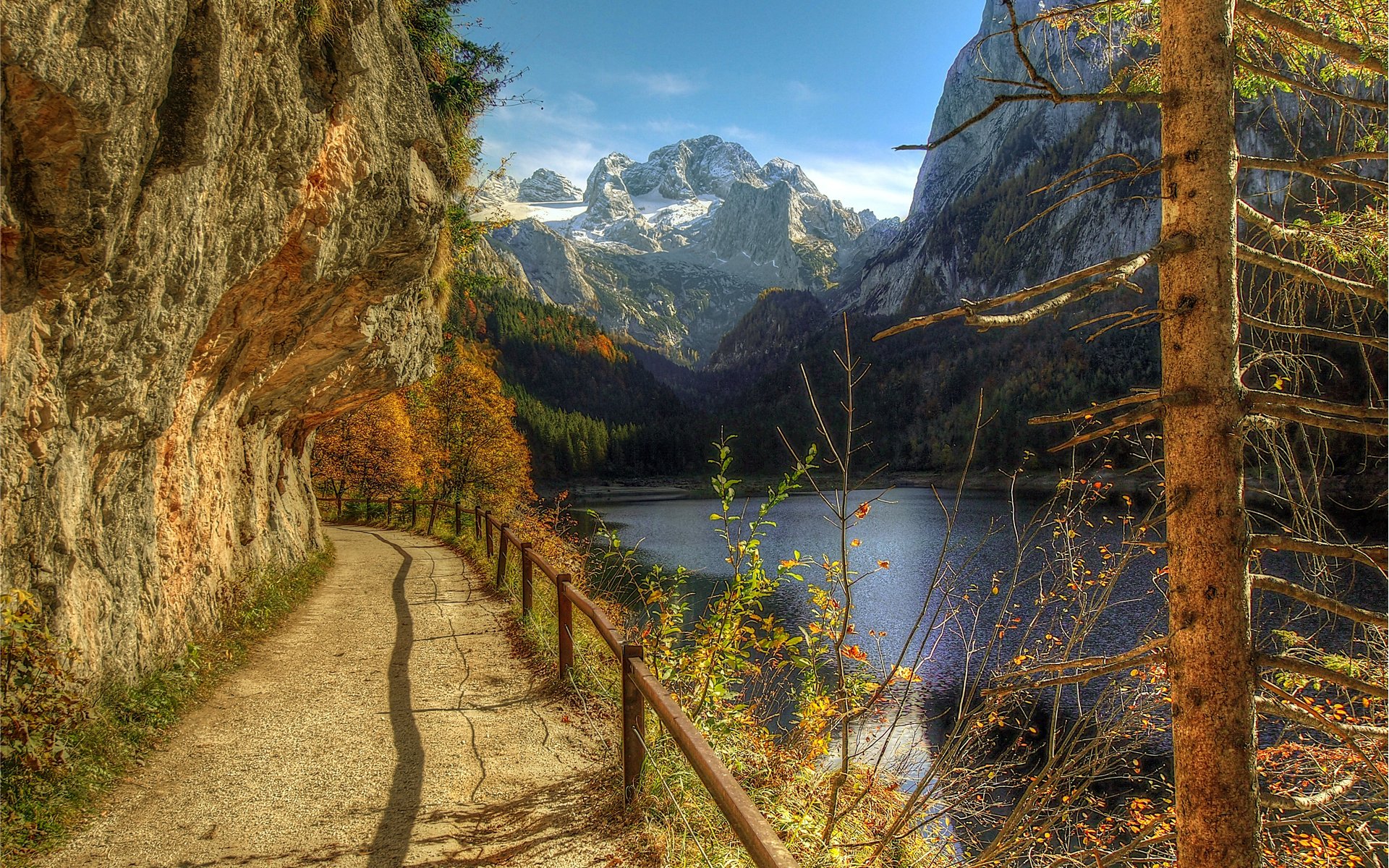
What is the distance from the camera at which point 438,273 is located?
12430 mm

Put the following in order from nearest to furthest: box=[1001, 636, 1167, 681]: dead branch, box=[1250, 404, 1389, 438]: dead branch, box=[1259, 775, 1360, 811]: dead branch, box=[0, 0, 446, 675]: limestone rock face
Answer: box=[1250, 404, 1389, 438]: dead branch < box=[1259, 775, 1360, 811]: dead branch < box=[1001, 636, 1167, 681]: dead branch < box=[0, 0, 446, 675]: limestone rock face

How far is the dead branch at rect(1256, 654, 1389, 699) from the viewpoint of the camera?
244 centimetres

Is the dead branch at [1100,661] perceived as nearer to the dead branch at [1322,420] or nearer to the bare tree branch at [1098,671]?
the bare tree branch at [1098,671]

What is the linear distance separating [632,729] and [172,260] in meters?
4.48

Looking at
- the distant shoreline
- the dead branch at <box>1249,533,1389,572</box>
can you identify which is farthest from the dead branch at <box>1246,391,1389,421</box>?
the distant shoreline

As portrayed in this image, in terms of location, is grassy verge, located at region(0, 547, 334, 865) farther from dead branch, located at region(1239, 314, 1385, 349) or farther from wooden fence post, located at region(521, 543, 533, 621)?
dead branch, located at region(1239, 314, 1385, 349)

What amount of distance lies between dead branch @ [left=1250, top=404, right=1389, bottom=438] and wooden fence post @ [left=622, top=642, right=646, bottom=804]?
3194 mm

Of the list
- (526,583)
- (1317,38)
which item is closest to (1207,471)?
(1317,38)

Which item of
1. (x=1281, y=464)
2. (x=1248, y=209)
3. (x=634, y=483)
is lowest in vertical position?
(x=634, y=483)

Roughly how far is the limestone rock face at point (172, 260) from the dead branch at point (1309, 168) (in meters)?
5.17

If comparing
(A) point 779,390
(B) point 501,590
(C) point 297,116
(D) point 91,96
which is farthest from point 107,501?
(A) point 779,390

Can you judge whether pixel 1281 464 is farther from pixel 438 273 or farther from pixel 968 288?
pixel 968 288

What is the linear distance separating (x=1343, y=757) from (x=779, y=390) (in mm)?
142930

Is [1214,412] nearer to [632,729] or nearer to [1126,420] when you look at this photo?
[1126,420]
